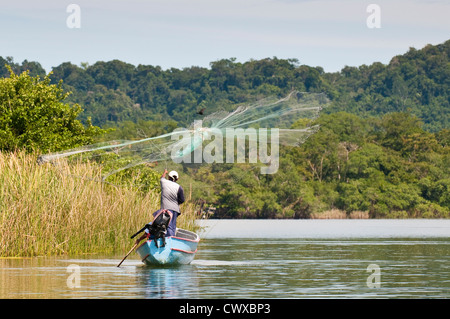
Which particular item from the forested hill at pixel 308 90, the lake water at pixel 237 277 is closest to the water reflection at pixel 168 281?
the lake water at pixel 237 277

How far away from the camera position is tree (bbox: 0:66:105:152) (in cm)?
3756

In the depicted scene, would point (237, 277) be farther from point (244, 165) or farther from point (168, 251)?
point (244, 165)

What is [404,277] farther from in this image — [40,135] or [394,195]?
[394,195]

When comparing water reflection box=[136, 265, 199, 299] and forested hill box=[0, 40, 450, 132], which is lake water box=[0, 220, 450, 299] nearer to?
water reflection box=[136, 265, 199, 299]

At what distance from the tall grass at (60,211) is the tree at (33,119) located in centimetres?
850

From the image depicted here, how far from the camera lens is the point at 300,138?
24.1m

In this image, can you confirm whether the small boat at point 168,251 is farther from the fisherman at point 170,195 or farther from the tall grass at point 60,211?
the tall grass at point 60,211

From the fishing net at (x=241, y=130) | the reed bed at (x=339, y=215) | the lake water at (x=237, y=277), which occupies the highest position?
the fishing net at (x=241, y=130)

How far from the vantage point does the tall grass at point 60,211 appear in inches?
1018

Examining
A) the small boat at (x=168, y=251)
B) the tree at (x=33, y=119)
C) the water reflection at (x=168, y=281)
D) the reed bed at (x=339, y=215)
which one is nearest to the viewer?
the water reflection at (x=168, y=281)

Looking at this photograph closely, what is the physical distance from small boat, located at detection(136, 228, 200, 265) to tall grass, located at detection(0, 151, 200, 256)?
3.37 meters

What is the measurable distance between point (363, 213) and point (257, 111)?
81630mm

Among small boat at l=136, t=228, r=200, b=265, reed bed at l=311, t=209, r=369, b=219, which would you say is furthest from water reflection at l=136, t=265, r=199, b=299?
reed bed at l=311, t=209, r=369, b=219
